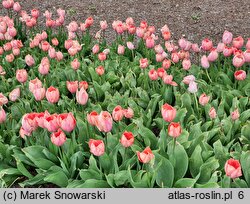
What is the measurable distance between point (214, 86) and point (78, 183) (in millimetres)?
1453

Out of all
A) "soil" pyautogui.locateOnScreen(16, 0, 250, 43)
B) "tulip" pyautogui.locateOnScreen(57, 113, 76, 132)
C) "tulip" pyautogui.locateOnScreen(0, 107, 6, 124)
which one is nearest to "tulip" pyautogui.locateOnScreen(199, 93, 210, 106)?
"tulip" pyautogui.locateOnScreen(57, 113, 76, 132)

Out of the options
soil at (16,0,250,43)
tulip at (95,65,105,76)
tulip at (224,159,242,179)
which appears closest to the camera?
tulip at (224,159,242,179)

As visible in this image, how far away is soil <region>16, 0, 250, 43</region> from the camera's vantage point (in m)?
6.05

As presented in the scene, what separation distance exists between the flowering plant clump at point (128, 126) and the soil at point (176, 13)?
1852 mm

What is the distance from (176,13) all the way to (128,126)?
372 cm

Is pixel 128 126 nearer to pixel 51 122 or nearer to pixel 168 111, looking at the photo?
pixel 168 111

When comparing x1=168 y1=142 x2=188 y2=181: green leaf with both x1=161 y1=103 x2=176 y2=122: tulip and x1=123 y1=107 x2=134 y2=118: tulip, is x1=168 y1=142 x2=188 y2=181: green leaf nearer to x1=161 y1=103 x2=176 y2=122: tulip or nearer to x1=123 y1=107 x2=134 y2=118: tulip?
x1=161 y1=103 x2=176 y2=122: tulip

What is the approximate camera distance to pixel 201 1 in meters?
6.93

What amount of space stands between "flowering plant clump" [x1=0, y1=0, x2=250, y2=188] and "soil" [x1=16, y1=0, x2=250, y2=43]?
6.08ft

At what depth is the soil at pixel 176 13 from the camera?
19.8ft

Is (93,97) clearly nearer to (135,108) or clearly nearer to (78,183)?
(135,108)

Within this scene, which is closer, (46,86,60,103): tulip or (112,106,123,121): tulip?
(112,106,123,121): tulip

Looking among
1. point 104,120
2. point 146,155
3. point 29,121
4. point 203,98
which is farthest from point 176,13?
point 146,155

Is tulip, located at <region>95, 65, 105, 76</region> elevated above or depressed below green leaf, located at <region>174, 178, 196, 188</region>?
above
